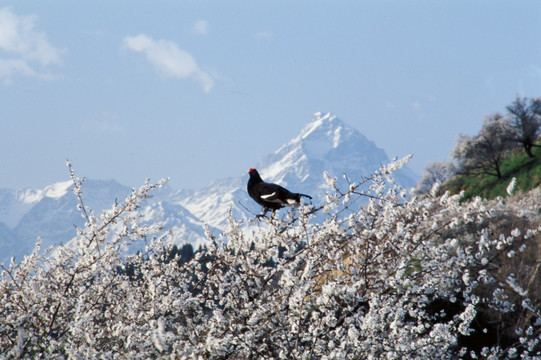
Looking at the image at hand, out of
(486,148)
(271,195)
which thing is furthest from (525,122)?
(271,195)

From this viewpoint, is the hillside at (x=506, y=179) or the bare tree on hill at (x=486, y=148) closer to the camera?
the hillside at (x=506, y=179)

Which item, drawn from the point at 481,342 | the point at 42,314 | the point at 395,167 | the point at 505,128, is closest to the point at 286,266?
the point at 395,167

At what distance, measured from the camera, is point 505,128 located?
44.1 metres

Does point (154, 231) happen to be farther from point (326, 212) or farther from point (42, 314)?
point (326, 212)

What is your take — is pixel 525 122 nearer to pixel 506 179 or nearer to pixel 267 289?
pixel 506 179

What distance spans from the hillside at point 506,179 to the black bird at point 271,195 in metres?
30.4

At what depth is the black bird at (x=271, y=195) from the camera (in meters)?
6.88

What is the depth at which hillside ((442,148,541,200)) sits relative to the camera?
3528cm

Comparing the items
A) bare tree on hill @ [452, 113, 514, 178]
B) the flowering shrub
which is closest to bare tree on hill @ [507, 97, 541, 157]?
bare tree on hill @ [452, 113, 514, 178]

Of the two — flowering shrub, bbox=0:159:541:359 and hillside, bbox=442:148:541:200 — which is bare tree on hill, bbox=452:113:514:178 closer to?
hillside, bbox=442:148:541:200

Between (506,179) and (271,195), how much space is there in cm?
3691

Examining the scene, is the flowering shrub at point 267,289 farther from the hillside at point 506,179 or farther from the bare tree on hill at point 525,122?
the bare tree on hill at point 525,122

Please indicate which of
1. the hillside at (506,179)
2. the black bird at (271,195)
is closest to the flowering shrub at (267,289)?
the black bird at (271,195)

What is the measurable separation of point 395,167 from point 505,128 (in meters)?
42.2
